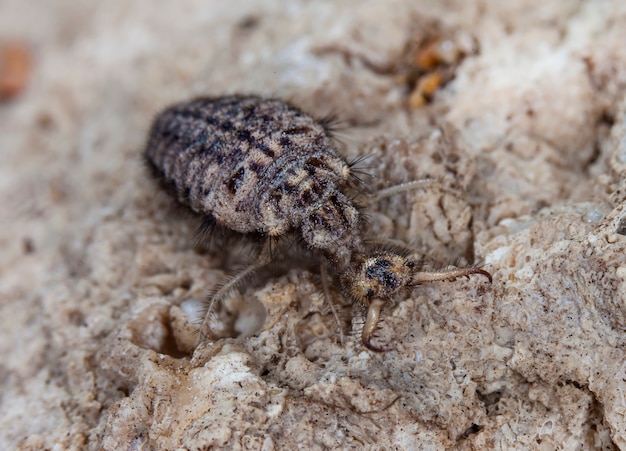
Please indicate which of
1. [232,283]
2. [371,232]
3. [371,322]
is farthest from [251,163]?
[371,322]

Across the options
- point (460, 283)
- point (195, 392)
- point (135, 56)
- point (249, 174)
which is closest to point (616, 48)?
point (460, 283)

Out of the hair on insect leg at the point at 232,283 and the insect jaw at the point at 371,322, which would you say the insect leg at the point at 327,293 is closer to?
the insect jaw at the point at 371,322

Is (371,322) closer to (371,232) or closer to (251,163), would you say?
(371,232)

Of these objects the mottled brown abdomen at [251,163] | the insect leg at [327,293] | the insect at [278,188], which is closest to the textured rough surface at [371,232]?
the insect leg at [327,293]

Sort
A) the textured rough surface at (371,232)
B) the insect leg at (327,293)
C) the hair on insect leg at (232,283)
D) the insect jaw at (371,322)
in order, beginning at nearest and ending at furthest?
1. the textured rough surface at (371,232)
2. the insect jaw at (371,322)
3. the insect leg at (327,293)
4. the hair on insect leg at (232,283)

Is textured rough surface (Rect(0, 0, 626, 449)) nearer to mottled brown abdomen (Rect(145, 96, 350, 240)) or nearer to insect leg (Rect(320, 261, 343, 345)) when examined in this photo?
insect leg (Rect(320, 261, 343, 345))

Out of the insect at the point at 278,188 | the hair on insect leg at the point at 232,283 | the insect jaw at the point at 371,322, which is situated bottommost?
the hair on insect leg at the point at 232,283

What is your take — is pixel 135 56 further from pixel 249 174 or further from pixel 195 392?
pixel 195 392
